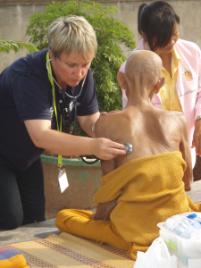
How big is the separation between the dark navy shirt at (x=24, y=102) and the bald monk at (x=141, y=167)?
37 cm

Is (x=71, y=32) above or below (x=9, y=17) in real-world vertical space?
above

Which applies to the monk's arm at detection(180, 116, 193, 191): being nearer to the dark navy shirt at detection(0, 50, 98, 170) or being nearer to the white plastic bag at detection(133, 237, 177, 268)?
the dark navy shirt at detection(0, 50, 98, 170)

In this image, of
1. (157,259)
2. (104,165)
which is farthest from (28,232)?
(157,259)

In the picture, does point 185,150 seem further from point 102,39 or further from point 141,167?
point 102,39

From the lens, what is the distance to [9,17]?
303 inches

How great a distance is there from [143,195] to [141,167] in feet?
0.45

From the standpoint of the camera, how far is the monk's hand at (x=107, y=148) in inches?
129

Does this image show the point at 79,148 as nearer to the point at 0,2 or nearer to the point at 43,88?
the point at 43,88

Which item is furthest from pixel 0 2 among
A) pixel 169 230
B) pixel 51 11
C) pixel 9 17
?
pixel 169 230

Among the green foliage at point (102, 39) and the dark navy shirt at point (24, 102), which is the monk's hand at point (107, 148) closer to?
the dark navy shirt at point (24, 102)

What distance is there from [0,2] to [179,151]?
461 centimetres

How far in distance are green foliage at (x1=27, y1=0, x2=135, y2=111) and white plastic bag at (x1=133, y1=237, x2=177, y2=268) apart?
308 cm

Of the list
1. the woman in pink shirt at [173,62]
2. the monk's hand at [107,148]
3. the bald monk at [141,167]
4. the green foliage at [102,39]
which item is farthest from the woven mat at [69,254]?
the green foliage at [102,39]

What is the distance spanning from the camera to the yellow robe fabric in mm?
3326
